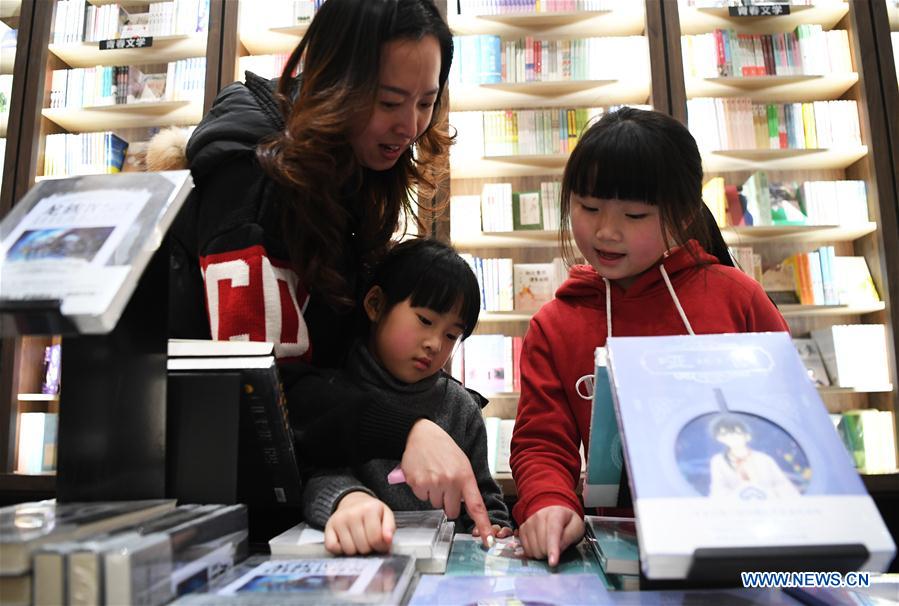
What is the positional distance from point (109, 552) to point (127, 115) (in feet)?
11.2

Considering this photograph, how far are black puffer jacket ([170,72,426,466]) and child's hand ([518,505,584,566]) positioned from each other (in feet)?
0.70

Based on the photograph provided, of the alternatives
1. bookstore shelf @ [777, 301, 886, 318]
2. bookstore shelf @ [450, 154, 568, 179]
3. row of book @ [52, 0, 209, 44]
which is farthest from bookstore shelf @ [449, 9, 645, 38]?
bookstore shelf @ [777, 301, 886, 318]

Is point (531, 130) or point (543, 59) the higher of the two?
point (543, 59)

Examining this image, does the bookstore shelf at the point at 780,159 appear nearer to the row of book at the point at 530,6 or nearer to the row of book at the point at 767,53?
the row of book at the point at 767,53

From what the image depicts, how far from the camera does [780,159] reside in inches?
124

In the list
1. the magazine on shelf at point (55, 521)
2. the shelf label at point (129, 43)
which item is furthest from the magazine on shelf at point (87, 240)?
the shelf label at point (129, 43)

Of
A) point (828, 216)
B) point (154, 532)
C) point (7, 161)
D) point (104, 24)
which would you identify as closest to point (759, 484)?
point (154, 532)

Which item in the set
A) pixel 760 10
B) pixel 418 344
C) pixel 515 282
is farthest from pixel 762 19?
pixel 418 344

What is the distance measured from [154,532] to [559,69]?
3.03 metres

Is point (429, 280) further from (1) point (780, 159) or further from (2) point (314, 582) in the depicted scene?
(1) point (780, 159)

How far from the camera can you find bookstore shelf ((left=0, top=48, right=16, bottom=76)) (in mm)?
3320

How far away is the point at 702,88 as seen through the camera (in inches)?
124

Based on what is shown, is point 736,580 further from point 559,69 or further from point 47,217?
point 559,69

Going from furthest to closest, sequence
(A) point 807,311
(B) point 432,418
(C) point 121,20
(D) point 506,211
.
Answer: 1. (C) point 121,20
2. (D) point 506,211
3. (A) point 807,311
4. (B) point 432,418
